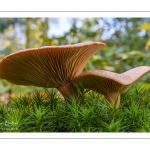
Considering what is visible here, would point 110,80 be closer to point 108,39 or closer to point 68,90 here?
point 68,90

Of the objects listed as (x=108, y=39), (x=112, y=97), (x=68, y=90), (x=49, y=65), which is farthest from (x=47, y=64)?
(x=108, y=39)

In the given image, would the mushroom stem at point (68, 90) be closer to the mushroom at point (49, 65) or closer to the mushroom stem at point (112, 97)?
the mushroom at point (49, 65)

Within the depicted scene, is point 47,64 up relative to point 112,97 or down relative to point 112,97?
up

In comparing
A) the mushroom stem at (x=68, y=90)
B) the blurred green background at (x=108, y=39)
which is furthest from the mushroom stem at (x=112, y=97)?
the blurred green background at (x=108, y=39)

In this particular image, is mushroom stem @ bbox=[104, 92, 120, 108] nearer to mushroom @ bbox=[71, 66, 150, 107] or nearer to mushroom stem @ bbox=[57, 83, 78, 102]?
mushroom @ bbox=[71, 66, 150, 107]

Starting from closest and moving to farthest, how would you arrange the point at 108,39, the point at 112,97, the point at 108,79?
1. the point at 108,79
2. the point at 112,97
3. the point at 108,39

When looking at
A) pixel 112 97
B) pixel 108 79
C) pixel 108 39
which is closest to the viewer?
pixel 108 79
